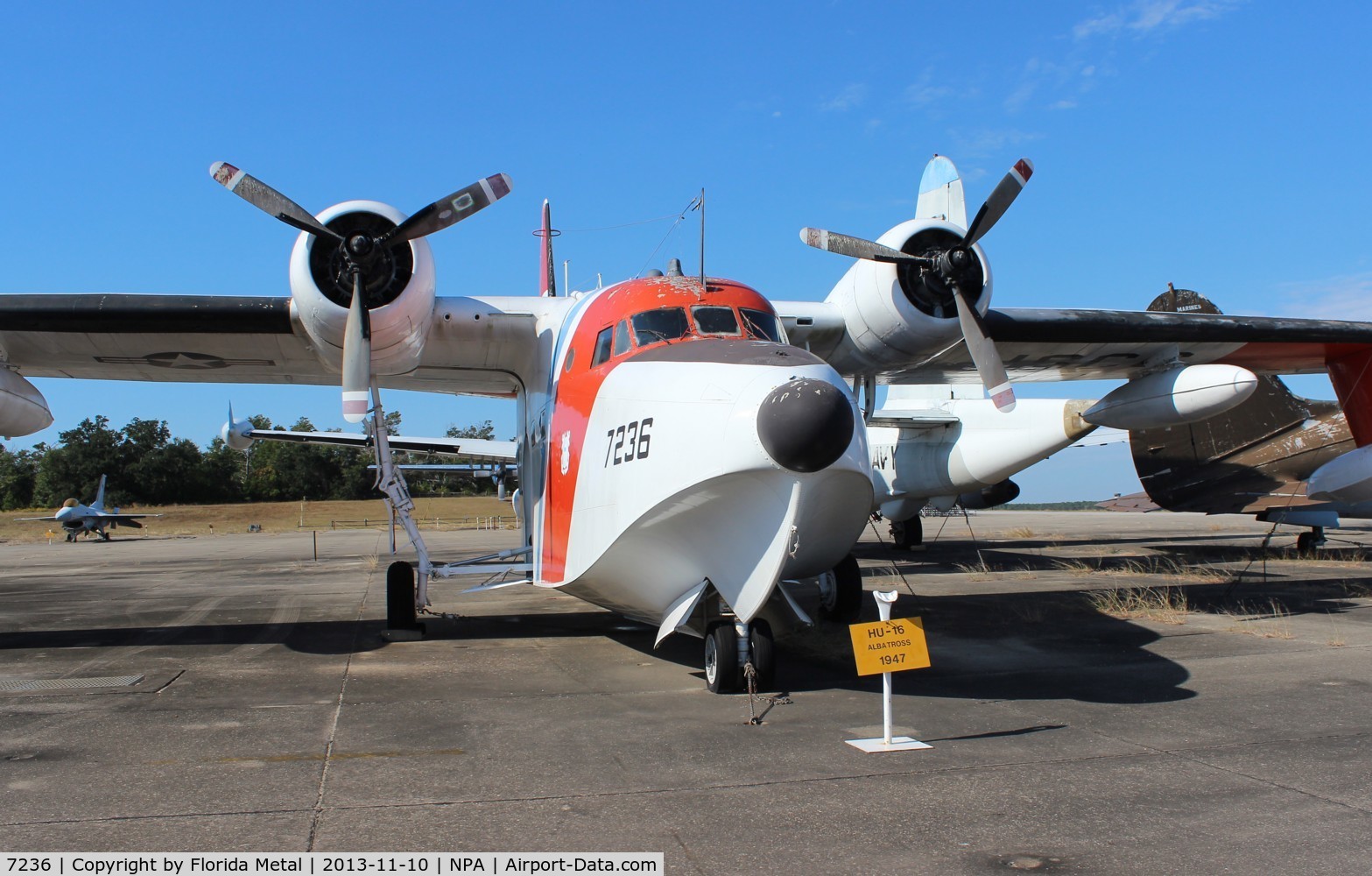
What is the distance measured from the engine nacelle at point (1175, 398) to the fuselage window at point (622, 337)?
761 cm

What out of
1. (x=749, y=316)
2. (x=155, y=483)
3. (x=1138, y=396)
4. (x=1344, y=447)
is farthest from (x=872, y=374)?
(x=155, y=483)

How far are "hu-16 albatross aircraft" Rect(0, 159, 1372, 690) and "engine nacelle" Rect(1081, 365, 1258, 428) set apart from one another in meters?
0.10

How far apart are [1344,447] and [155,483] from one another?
245 ft

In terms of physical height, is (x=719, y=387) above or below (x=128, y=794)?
above

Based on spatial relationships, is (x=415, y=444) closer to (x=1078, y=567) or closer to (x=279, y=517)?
(x=1078, y=567)

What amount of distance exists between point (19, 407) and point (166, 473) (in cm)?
6962

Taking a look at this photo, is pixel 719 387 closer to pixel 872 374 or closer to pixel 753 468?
pixel 753 468

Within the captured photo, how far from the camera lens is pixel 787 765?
510 centimetres

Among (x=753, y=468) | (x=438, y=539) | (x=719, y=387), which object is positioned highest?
(x=719, y=387)

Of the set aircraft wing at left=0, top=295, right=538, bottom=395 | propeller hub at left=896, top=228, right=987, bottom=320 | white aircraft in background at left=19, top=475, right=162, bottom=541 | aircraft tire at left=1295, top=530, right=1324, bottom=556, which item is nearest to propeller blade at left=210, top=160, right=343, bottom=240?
aircraft wing at left=0, top=295, right=538, bottom=395

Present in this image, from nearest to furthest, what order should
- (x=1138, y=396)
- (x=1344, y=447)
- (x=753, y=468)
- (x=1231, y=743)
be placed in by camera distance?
(x=1231, y=743)
(x=753, y=468)
(x=1138, y=396)
(x=1344, y=447)

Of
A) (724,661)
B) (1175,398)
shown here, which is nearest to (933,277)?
(1175,398)

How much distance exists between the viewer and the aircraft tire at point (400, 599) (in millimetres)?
10281

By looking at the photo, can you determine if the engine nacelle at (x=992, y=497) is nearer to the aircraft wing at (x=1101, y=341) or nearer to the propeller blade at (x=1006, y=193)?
the aircraft wing at (x=1101, y=341)
